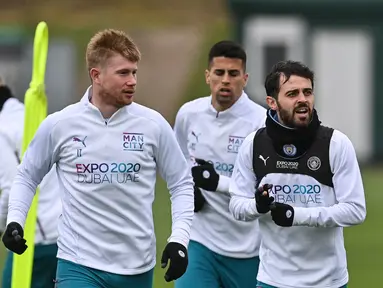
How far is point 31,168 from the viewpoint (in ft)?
22.2

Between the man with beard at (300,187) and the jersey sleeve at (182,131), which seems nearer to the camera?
the man with beard at (300,187)

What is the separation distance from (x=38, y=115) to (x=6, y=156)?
37 cm

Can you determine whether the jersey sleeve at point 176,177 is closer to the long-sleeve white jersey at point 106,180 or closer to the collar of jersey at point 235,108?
the long-sleeve white jersey at point 106,180

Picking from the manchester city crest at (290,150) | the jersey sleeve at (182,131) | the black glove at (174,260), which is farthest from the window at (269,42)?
the black glove at (174,260)

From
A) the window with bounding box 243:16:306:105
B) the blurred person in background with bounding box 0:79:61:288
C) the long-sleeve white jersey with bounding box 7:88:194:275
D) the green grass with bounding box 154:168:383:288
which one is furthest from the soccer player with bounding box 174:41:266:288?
the window with bounding box 243:16:306:105

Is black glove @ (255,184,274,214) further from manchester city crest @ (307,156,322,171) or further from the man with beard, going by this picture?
manchester city crest @ (307,156,322,171)

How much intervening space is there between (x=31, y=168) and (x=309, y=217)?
5.06 feet

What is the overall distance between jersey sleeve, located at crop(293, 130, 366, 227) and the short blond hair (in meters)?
1.22

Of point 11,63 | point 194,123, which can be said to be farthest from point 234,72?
point 11,63

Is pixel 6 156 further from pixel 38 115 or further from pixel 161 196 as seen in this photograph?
pixel 161 196

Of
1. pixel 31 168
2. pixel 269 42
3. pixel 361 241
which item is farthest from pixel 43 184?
pixel 269 42

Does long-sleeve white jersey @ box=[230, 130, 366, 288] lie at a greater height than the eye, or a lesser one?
lesser

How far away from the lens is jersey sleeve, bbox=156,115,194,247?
22.1 ft

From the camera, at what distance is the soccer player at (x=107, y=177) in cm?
661
